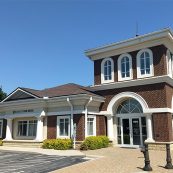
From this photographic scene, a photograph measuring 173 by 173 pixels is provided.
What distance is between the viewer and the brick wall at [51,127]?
21564 mm

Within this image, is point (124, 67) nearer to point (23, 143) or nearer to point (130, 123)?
point (130, 123)

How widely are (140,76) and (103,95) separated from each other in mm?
3748

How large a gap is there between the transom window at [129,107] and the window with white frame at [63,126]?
181 inches

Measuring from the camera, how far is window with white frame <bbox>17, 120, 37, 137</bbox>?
23344 mm

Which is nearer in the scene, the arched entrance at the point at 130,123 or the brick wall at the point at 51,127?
the arched entrance at the point at 130,123

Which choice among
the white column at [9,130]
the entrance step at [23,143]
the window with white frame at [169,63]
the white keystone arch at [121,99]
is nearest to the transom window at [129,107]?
the white keystone arch at [121,99]

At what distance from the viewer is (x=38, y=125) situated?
856 inches

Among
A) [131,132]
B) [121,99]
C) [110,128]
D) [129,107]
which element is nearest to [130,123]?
[131,132]

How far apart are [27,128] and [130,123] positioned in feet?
31.9

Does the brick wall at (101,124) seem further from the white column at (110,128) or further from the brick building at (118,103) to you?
the white column at (110,128)

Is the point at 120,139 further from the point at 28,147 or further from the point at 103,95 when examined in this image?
the point at 28,147

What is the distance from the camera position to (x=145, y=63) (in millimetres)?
20797

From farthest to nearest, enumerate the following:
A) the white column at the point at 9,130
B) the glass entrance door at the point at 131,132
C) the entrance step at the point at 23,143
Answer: the white column at the point at 9,130 < the entrance step at the point at 23,143 < the glass entrance door at the point at 131,132

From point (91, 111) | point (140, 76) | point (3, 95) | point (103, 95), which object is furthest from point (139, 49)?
point (3, 95)
